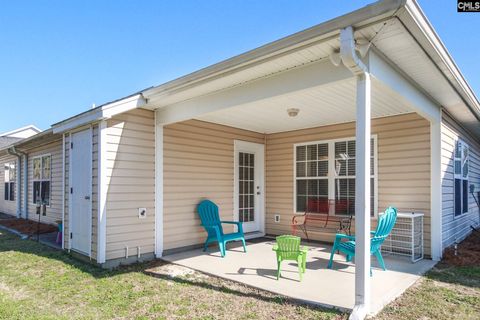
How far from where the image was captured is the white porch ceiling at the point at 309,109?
4254mm

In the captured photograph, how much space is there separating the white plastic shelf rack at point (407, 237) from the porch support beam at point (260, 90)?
303 centimetres

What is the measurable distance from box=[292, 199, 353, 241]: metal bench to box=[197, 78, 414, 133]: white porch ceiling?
168 centimetres

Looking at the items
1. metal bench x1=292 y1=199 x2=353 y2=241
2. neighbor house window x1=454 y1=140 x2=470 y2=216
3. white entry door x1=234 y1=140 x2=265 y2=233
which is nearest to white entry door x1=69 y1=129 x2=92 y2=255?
→ white entry door x1=234 y1=140 x2=265 y2=233

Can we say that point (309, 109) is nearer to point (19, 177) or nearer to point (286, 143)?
point (286, 143)

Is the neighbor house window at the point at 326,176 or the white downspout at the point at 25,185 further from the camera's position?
the white downspout at the point at 25,185

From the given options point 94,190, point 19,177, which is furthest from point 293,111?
point 19,177

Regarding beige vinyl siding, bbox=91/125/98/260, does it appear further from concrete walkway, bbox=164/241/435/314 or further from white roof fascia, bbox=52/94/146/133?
concrete walkway, bbox=164/241/435/314

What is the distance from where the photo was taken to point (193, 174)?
5945 millimetres

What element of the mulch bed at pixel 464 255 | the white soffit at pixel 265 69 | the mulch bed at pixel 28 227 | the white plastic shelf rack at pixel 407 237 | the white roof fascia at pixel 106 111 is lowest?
the mulch bed at pixel 28 227

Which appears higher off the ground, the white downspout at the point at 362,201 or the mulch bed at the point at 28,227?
the white downspout at the point at 362,201

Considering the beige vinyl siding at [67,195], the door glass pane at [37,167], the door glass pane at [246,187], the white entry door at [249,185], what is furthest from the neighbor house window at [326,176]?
the door glass pane at [37,167]

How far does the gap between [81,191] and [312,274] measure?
3887mm

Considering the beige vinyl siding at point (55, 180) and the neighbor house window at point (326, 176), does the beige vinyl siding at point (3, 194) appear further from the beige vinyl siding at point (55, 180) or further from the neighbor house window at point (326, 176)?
the neighbor house window at point (326, 176)

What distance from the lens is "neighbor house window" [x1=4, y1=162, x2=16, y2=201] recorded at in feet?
37.3
